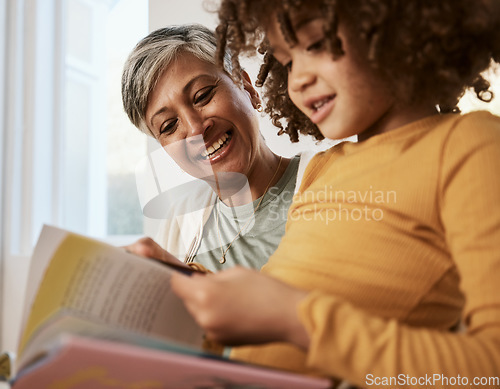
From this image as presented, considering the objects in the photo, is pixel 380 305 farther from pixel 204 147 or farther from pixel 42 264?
pixel 204 147

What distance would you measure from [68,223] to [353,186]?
2.08 meters

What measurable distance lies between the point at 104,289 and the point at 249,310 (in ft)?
0.55

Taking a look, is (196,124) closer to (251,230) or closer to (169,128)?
(169,128)

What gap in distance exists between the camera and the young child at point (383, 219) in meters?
0.50

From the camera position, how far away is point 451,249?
1.90ft

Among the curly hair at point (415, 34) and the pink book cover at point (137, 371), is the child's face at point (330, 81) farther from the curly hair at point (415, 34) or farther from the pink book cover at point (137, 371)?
the pink book cover at point (137, 371)

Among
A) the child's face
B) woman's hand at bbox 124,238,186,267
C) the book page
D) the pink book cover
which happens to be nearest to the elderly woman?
woman's hand at bbox 124,238,186,267

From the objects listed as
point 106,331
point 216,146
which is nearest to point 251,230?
point 216,146

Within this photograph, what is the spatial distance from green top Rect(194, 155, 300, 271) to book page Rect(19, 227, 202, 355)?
584 millimetres

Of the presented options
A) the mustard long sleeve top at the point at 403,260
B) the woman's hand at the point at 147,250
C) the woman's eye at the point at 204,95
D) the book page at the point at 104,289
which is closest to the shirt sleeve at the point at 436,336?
the mustard long sleeve top at the point at 403,260

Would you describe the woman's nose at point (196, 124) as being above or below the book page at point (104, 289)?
above

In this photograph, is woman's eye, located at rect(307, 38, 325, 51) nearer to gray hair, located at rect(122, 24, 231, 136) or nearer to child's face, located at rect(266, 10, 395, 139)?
child's face, located at rect(266, 10, 395, 139)

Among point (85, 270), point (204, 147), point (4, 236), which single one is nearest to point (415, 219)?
point (85, 270)

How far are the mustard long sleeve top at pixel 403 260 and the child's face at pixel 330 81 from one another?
0.06 meters
